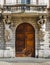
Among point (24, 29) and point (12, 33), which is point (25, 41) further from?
point (12, 33)

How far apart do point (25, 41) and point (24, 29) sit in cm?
112

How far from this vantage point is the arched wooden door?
25.0 metres

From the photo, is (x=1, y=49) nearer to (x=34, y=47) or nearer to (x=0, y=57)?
(x=0, y=57)

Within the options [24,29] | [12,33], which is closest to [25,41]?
[24,29]

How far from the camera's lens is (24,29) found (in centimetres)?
2512

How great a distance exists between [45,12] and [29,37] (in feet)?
9.33

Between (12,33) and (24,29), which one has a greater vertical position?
(24,29)

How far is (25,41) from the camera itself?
82.2 feet

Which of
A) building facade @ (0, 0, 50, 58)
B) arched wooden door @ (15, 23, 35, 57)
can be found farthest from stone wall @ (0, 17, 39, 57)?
arched wooden door @ (15, 23, 35, 57)

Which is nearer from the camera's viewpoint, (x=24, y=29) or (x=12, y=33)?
(x=12, y=33)

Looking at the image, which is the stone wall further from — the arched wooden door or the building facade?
the arched wooden door

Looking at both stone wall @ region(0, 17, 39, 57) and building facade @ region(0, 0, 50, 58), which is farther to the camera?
stone wall @ region(0, 17, 39, 57)

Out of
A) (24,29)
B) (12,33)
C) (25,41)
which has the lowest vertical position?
(25,41)

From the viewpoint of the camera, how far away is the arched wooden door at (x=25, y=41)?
25000 millimetres
